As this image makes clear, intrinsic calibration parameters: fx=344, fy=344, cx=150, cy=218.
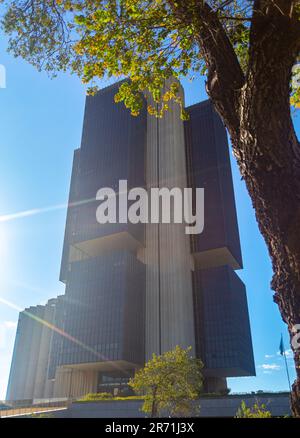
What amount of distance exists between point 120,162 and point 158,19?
8698 cm

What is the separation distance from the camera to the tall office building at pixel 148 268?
80.4m

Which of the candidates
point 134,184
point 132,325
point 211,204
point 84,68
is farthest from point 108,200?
point 84,68

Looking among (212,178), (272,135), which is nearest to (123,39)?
(272,135)

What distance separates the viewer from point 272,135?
4.34 meters

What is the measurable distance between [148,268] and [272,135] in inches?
3356

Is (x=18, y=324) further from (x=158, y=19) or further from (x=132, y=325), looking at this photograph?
(x=158, y=19)

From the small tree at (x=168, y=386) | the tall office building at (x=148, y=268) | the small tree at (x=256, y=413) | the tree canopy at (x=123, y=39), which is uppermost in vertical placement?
the tall office building at (x=148, y=268)

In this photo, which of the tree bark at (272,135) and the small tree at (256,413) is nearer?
the tree bark at (272,135)

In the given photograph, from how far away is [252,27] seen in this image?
187 inches

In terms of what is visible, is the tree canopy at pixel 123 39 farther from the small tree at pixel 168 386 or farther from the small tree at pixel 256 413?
the small tree at pixel 168 386

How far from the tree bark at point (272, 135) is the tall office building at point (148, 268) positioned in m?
76.5

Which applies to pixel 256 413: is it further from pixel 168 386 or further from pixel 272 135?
pixel 168 386

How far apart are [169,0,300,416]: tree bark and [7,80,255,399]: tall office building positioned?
251ft

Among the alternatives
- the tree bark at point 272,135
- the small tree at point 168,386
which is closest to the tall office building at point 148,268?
the small tree at point 168,386
